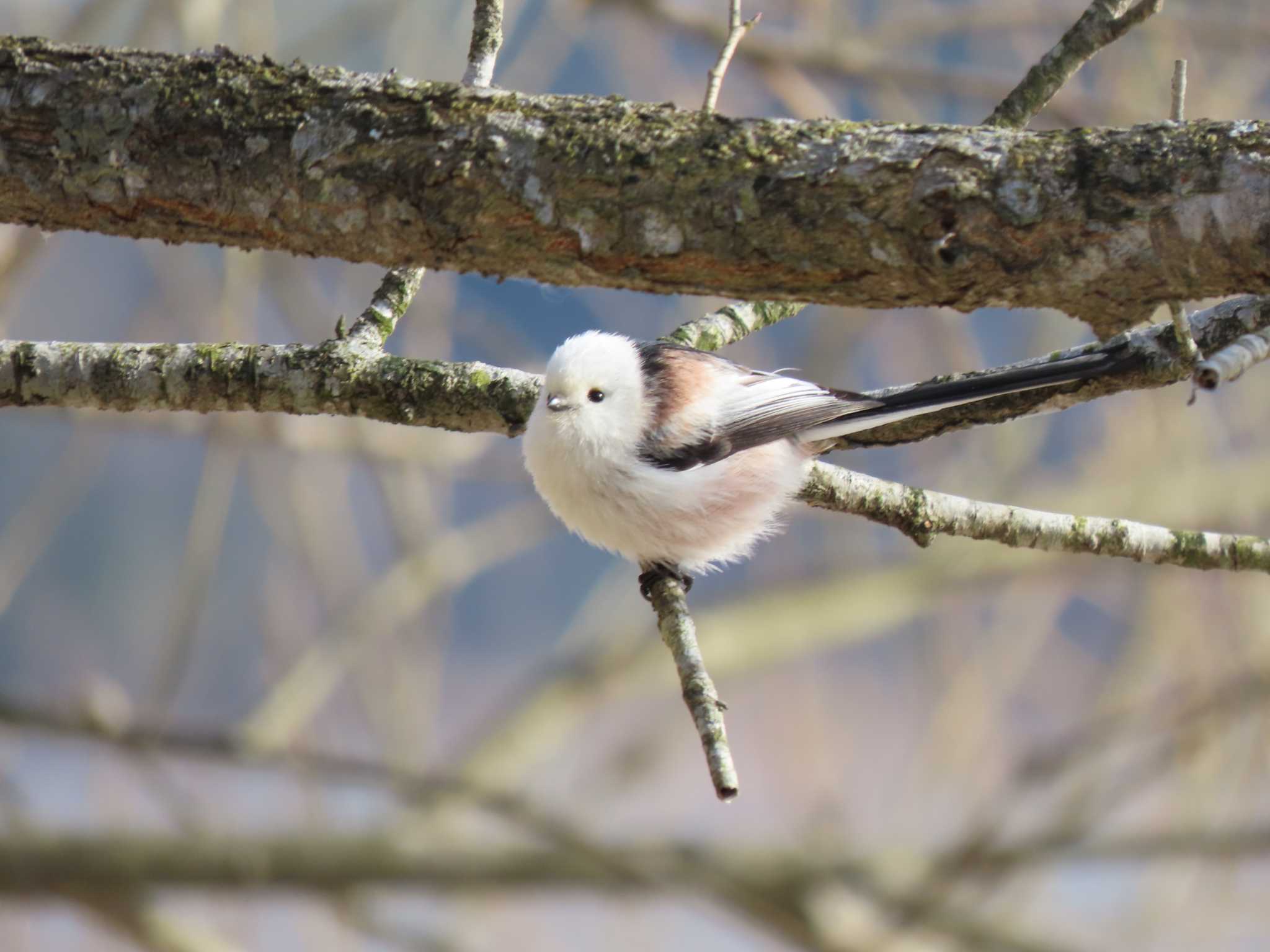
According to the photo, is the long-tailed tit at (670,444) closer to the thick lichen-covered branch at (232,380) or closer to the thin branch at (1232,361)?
the thick lichen-covered branch at (232,380)

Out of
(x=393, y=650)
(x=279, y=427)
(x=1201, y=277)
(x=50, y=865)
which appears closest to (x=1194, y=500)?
(x=393, y=650)

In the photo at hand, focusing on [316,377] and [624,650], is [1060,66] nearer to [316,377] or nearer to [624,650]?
[316,377]

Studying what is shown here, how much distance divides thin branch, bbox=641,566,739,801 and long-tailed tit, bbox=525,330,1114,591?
160 mm

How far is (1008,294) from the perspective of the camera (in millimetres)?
1156

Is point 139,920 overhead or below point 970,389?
overhead

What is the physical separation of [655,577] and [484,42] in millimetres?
854

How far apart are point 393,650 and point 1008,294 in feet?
10.7

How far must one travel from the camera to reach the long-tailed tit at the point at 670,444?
Answer: 195cm

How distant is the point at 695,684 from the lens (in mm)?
1447

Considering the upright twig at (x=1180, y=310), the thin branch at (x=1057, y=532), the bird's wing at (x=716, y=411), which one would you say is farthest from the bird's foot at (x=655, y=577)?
the upright twig at (x=1180, y=310)

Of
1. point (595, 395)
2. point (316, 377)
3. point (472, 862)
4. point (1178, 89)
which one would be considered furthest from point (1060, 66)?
point (472, 862)

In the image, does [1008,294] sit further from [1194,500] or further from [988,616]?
[988,616]

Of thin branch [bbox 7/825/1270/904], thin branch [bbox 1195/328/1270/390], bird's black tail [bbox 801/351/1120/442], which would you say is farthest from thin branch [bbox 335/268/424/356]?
thin branch [bbox 7/825/1270/904]

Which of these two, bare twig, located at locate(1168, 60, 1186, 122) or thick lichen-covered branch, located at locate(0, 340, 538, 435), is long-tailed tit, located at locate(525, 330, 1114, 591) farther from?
bare twig, located at locate(1168, 60, 1186, 122)
